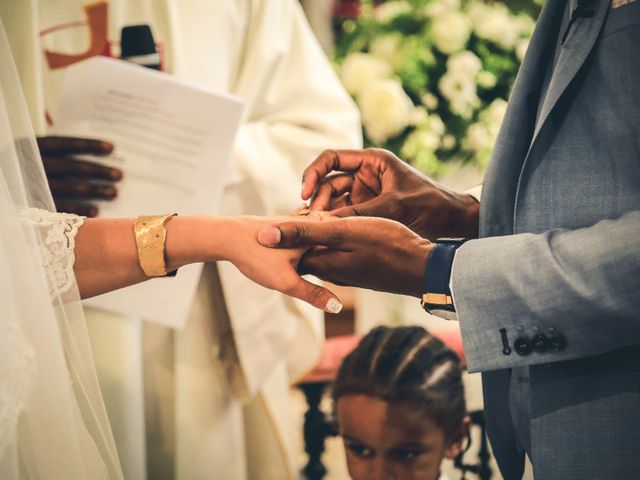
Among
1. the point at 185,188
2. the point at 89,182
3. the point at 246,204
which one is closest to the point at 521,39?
the point at 246,204

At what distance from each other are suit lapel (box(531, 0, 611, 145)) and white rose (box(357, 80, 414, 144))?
1329 millimetres

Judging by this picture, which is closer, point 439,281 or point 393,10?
point 439,281

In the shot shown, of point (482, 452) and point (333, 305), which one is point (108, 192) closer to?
point (333, 305)

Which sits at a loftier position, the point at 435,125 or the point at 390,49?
the point at 390,49

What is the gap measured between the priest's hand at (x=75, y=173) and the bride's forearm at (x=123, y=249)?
1.05 feet

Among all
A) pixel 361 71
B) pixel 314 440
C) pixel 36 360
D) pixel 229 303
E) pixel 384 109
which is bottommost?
pixel 314 440

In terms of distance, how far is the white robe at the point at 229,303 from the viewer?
177 centimetres

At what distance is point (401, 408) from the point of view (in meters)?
1.72

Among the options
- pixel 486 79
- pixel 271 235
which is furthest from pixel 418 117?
pixel 271 235

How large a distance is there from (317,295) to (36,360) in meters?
0.44

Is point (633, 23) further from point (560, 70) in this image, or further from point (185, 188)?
point (185, 188)

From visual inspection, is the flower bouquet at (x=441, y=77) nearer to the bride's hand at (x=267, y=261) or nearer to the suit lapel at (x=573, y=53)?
the bride's hand at (x=267, y=261)

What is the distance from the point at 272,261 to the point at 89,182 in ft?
2.05

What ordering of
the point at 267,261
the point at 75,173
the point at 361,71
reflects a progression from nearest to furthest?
1. the point at 267,261
2. the point at 75,173
3. the point at 361,71
